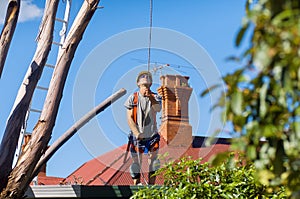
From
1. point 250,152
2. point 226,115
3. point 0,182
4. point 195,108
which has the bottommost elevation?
point 0,182

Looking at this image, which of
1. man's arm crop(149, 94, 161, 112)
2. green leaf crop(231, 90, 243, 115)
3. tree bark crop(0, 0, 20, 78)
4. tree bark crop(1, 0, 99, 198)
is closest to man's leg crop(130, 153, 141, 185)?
man's arm crop(149, 94, 161, 112)

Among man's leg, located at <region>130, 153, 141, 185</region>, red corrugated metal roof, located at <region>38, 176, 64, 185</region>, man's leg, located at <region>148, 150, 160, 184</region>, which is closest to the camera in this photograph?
man's leg, located at <region>148, 150, 160, 184</region>

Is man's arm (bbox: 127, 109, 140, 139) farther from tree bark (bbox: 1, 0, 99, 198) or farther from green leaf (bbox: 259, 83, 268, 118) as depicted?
green leaf (bbox: 259, 83, 268, 118)

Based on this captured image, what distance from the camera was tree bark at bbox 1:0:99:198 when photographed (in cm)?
555

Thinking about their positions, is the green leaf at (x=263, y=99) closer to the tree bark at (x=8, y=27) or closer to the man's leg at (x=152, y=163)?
the tree bark at (x=8, y=27)

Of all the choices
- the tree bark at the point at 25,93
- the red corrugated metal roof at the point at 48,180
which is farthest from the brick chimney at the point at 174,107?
the tree bark at the point at 25,93

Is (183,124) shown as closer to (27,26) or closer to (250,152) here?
(27,26)

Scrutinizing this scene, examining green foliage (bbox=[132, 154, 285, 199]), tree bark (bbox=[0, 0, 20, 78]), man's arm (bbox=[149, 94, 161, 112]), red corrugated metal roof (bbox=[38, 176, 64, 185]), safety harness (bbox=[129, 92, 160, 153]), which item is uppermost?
tree bark (bbox=[0, 0, 20, 78])

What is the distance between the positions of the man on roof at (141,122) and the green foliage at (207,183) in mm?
1347

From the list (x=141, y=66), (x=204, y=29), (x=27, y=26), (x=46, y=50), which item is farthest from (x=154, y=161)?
(x=204, y=29)

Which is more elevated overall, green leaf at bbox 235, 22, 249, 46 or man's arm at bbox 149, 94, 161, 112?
man's arm at bbox 149, 94, 161, 112

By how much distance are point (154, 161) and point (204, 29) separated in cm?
584

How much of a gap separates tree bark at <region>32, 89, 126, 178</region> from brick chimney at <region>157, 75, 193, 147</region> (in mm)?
7746

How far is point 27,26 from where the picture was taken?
10859mm
